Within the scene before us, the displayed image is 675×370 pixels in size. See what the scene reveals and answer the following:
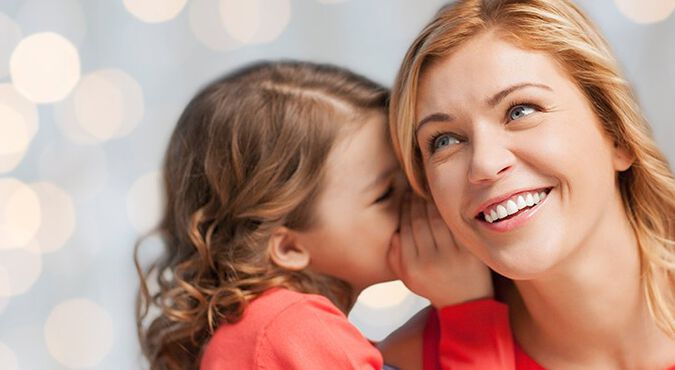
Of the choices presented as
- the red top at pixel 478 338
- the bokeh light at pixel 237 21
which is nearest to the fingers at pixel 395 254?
the red top at pixel 478 338

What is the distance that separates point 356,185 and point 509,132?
1.03ft

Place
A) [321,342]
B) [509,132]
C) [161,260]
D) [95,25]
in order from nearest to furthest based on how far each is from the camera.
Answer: [509,132], [321,342], [161,260], [95,25]

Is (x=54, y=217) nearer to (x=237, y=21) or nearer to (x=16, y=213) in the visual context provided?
(x=16, y=213)

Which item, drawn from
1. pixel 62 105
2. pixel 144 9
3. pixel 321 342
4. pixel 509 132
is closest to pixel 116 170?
pixel 62 105

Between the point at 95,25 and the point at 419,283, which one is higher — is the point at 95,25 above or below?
above

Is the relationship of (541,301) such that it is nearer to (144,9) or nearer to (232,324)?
(232,324)

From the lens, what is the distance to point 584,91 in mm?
1462

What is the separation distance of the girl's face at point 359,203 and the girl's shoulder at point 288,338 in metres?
0.11

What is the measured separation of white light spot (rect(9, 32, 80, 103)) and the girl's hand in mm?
1083

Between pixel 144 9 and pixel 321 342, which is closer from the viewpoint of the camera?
pixel 321 342

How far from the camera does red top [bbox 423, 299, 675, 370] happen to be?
160 centimetres

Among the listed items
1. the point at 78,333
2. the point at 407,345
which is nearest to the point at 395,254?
the point at 407,345

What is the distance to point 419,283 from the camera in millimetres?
1658

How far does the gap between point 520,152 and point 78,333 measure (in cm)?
141
